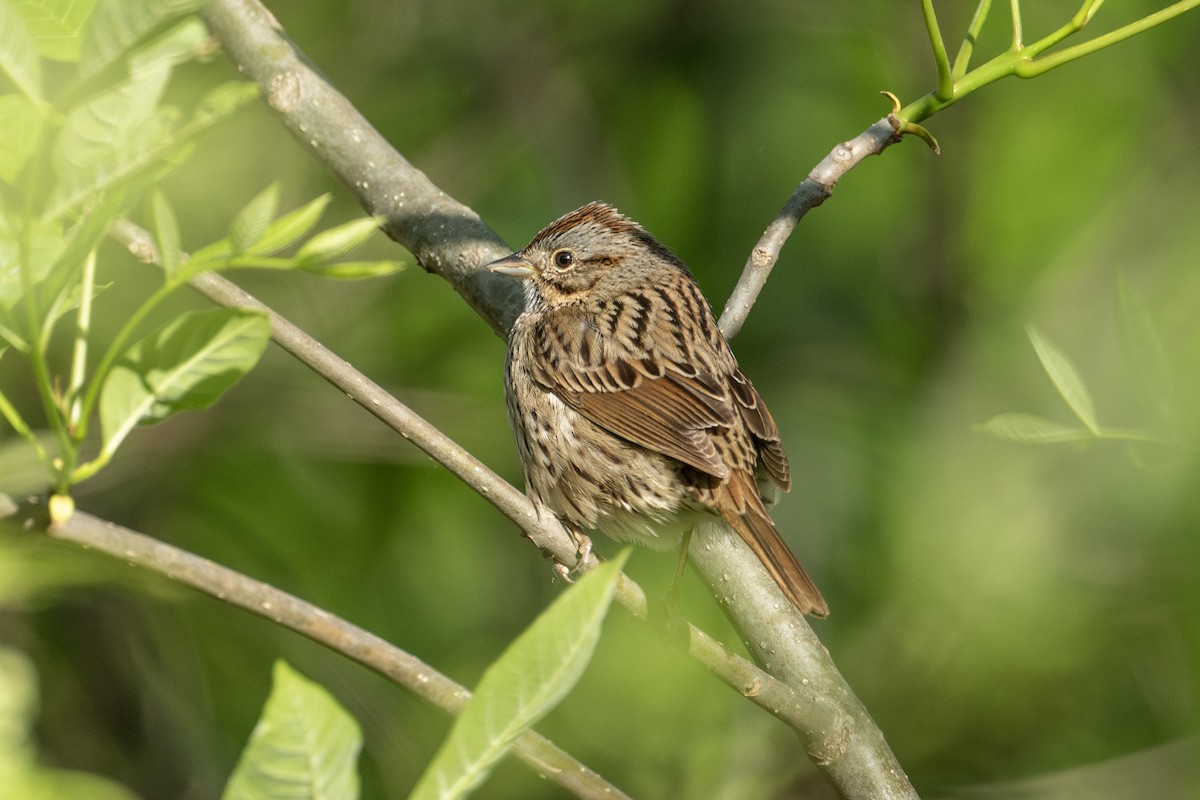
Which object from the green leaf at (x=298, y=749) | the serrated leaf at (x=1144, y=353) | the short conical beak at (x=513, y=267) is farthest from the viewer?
the short conical beak at (x=513, y=267)

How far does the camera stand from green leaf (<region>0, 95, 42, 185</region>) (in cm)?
113

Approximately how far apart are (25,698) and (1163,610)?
12.6 feet

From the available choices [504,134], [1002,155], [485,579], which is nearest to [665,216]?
[504,134]

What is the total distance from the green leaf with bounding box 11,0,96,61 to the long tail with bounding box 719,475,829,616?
2.20 metres

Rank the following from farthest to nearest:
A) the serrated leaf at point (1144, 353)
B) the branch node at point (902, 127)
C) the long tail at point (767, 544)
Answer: the long tail at point (767, 544) → the branch node at point (902, 127) → the serrated leaf at point (1144, 353)

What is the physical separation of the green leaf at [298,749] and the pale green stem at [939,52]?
1.75 m

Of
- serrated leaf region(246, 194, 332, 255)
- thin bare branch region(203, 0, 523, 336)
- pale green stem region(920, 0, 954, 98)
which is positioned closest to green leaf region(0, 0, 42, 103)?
serrated leaf region(246, 194, 332, 255)

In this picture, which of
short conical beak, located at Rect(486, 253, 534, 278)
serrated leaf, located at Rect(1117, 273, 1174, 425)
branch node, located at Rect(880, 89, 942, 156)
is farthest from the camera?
short conical beak, located at Rect(486, 253, 534, 278)

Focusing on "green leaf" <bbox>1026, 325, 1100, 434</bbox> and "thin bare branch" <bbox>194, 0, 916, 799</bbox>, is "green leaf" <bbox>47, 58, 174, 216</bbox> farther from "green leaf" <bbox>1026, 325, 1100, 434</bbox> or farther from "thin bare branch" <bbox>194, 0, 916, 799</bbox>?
"thin bare branch" <bbox>194, 0, 916, 799</bbox>

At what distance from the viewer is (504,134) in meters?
5.98

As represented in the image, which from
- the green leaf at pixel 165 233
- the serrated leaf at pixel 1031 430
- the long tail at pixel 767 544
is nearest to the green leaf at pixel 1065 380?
the serrated leaf at pixel 1031 430

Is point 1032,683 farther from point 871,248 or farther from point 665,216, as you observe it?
point 665,216

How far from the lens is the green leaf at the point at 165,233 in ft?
4.25

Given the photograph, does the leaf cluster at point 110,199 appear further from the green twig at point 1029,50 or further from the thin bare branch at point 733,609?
the green twig at point 1029,50
